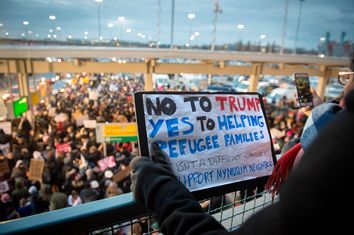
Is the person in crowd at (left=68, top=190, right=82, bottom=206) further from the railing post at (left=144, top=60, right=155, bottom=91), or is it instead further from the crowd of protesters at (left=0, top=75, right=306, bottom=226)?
the railing post at (left=144, top=60, right=155, bottom=91)

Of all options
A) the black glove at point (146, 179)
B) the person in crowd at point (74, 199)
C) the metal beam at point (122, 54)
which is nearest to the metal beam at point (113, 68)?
the metal beam at point (122, 54)

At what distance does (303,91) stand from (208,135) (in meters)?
1.35

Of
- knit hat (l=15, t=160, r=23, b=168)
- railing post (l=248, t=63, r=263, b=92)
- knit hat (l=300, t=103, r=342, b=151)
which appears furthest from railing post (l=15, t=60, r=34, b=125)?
knit hat (l=300, t=103, r=342, b=151)

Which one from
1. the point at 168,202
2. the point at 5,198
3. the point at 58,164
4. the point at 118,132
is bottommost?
the point at 5,198

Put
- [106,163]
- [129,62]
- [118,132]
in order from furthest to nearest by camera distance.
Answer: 1. [129,62]
2. [118,132]
3. [106,163]

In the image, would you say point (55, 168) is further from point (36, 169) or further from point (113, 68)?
point (113, 68)

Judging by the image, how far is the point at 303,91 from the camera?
2.51m

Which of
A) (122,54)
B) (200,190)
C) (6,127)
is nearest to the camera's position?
(200,190)

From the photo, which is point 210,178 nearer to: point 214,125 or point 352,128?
point 214,125

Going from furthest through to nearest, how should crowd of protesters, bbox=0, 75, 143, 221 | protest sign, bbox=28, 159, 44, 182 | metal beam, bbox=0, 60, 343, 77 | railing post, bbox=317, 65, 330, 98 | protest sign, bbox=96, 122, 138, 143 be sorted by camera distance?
railing post, bbox=317, 65, 330, 98, metal beam, bbox=0, 60, 343, 77, protest sign, bbox=96, 122, 138, 143, protest sign, bbox=28, 159, 44, 182, crowd of protesters, bbox=0, 75, 143, 221

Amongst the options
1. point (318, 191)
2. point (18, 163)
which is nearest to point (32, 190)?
point (18, 163)

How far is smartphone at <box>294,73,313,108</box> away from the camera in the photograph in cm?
244

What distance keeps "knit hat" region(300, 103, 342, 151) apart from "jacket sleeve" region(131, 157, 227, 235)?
1.99ft

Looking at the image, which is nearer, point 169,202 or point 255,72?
point 169,202
